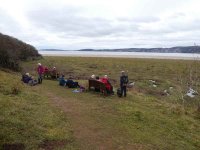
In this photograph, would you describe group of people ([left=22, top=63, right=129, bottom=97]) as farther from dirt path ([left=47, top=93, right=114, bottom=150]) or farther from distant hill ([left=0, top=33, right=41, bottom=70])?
distant hill ([left=0, top=33, right=41, bottom=70])

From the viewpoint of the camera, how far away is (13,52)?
47.1m

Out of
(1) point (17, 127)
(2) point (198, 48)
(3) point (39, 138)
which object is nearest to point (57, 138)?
(3) point (39, 138)

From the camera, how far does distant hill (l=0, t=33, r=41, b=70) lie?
123 ft

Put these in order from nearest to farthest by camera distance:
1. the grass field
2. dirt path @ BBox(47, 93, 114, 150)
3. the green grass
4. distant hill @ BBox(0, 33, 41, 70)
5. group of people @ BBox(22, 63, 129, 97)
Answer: the green grass < dirt path @ BBox(47, 93, 114, 150) < the grass field < group of people @ BBox(22, 63, 129, 97) < distant hill @ BBox(0, 33, 41, 70)

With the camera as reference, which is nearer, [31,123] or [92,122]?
[31,123]

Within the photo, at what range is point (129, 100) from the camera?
21.9 m

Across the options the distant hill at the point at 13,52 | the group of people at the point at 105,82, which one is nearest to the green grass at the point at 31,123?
the group of people at the point at 105,82

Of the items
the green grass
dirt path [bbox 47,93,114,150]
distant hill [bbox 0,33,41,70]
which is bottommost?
dirt path [bbox 47,93,114,150]

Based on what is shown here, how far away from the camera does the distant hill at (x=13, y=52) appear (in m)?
37.4

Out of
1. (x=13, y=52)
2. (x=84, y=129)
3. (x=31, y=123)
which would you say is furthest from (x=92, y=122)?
(x=13, y=52)

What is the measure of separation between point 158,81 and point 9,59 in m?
16.7

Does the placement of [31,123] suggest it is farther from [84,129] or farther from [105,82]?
[105,82]

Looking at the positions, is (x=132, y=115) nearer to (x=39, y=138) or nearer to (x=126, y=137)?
(x=126, y=137)

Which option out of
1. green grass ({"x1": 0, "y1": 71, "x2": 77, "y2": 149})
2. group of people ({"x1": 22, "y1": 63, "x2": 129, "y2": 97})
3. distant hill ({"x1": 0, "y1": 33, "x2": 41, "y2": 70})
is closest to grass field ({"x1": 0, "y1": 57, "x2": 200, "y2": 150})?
green grass ({"x1": 0, "y1": 71, "x2": 77, "y2": 149})
